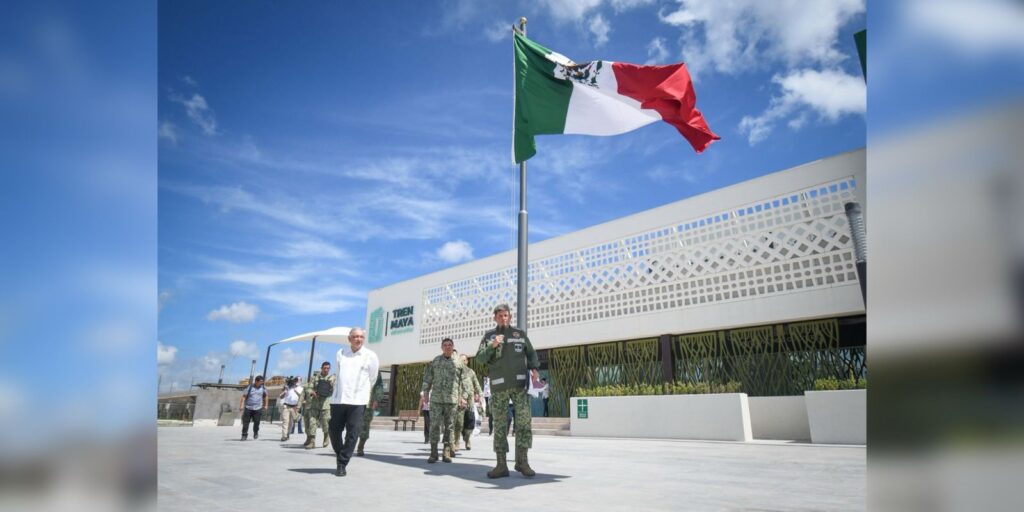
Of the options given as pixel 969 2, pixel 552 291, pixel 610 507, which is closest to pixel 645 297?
pixel 552 291

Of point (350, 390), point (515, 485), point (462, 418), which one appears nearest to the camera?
point (515, 485)

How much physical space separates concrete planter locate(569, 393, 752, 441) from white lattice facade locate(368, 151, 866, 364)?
4.99 m

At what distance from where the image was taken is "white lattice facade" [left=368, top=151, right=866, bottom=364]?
1792 centimetres

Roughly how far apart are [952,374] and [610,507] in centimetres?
A: 370

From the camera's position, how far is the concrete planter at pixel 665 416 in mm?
14672

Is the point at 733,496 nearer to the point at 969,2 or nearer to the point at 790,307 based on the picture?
the point at 969,2

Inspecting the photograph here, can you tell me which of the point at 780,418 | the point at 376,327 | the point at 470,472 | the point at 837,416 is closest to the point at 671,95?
the point at 470,472

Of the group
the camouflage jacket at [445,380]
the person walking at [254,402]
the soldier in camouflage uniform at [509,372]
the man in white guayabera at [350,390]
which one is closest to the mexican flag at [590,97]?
the soldier in camouflage uniform at [509,372]

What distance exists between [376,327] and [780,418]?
1060 inches

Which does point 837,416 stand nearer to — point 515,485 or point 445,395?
point 445,395

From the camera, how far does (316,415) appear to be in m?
12.0

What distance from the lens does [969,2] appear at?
859 mm

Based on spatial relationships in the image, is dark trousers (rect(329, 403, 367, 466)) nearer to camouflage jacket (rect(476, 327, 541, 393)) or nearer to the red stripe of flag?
camouflage jacket (rect(476, 327, 541, 393))

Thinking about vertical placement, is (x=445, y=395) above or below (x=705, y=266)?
below
